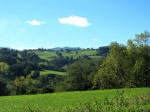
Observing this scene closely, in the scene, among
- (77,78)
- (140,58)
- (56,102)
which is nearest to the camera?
(56,102)

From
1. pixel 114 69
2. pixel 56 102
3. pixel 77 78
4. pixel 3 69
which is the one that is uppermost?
pixel 114 69

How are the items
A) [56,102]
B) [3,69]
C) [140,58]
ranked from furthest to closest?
[3,69]
[140,58]
[56,102]

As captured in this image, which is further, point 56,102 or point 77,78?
point 77,78

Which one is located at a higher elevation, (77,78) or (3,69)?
(77,78)

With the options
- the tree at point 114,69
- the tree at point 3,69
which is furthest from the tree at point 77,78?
the tree at point 3,69

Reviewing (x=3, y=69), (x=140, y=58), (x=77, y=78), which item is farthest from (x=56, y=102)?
(x=3, y=69)

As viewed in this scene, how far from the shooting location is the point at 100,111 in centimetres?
1397

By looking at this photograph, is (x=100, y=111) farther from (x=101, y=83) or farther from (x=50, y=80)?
(x=50, y=80)

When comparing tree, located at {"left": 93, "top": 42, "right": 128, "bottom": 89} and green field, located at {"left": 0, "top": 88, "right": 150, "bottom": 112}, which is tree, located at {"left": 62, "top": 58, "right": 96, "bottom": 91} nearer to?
tree, located at {"left": 93, "top": 42, "right": 128, "bottom": 89}

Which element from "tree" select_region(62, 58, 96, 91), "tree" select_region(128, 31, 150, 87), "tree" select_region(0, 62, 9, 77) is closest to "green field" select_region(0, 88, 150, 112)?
"tree" select_region(128, 31, 150, 87)

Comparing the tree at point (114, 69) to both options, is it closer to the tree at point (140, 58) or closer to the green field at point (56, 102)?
the tree at point (140, 58)

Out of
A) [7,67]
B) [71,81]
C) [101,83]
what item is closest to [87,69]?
[71,81]

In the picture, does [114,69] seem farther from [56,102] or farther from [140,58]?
[56,102]

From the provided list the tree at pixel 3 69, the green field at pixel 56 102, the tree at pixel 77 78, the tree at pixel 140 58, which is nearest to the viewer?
the green field at pixel 56 102
